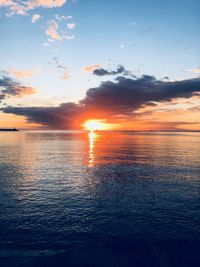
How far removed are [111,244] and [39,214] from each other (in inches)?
589

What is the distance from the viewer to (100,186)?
57.0 metres

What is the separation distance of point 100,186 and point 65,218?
21233mm

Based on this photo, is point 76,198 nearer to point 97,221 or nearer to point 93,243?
point 97,221

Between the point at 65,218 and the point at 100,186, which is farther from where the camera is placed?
the point at 100,186

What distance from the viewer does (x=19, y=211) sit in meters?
39.1

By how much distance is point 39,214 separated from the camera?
37969 mm

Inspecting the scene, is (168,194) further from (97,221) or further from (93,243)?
(93,243)

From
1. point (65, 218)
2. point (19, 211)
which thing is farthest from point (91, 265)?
point (19, 211)

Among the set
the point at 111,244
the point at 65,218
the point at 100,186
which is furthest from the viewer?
the point at 100,186

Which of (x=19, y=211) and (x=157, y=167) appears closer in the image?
(x=19, y=211)

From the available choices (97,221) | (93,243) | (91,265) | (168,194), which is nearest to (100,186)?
(168,194)

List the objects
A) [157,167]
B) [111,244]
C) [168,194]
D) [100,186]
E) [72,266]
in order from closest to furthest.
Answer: [72,266], [111,244], [168,194], [100,186], [157,167]

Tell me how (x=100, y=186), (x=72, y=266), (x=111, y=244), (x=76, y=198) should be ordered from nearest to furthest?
(x=72, y=266), (x=111, y=244), (x=76, y=198), (x=100, y=186)

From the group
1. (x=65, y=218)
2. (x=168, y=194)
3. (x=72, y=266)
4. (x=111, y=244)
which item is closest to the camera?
(x=72, y=266)
